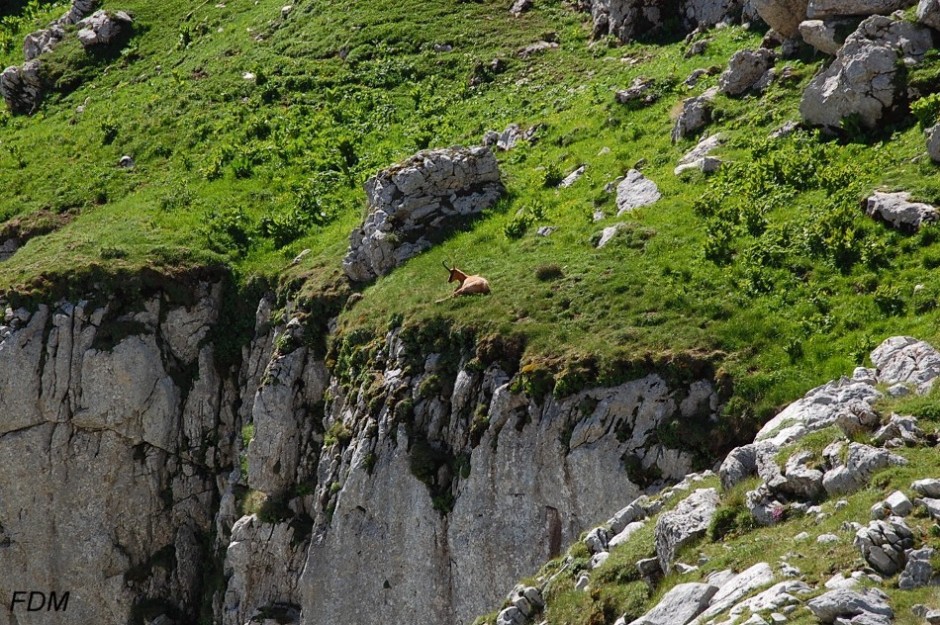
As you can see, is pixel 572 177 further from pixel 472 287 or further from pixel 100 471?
pixel 100 471

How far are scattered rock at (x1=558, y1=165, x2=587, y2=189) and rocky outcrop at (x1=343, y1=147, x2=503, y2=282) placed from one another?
7.56ft

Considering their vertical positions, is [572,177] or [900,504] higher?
[900,504]

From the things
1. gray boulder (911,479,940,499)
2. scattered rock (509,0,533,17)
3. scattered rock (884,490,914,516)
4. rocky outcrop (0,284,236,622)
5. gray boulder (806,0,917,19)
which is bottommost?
rocky outcrop (0,284,236,622)

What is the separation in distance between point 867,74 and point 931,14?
10.9 feet

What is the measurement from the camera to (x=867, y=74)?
3491 cm

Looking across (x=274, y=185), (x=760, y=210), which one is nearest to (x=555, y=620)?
(x=760, y=210)

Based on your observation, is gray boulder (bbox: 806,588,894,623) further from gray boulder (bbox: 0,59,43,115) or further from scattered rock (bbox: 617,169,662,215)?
gray boulder (bbox: 0,59,43,115)

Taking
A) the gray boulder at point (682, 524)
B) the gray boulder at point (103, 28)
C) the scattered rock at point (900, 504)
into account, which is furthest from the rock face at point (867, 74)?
the gray boulder at point (103, 28)

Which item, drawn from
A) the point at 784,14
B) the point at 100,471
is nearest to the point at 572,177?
the point at 784,14

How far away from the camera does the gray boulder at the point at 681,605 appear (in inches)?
627

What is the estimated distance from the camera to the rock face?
3481cm

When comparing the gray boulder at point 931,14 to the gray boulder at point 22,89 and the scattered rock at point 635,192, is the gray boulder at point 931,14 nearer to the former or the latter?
the scattered rock at point 635,192

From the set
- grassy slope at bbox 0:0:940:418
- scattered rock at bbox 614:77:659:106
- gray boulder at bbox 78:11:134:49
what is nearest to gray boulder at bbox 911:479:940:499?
grassy slope at bbox 0:0:940:418

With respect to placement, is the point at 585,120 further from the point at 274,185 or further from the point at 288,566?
the point at 288,566
